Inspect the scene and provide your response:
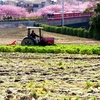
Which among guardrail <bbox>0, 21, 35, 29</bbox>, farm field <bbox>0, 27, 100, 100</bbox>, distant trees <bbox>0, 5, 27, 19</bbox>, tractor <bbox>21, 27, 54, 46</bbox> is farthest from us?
distant trees <bbox>0, 5, 27, 19</bbox>

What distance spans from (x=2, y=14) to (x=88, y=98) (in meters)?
65.0

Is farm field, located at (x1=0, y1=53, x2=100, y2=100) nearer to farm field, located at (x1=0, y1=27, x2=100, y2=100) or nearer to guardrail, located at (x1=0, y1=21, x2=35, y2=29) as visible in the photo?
farm field, located at (x1=0, y1=27, x2=100, y2=100)

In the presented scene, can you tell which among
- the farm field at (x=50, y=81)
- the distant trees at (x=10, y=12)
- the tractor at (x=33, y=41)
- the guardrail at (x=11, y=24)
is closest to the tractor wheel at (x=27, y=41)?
the tractor at (x=33, y=41)

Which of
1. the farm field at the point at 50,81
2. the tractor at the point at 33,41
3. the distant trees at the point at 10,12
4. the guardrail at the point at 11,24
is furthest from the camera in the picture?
the distant trees at the point at 10,12

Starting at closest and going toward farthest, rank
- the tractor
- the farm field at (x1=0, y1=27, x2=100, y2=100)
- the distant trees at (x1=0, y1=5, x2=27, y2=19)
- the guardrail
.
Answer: the farm field at (x1=0, y1=27, x2=100, y2=100) < the tractor < the guardrail < the distant trees at (x1=0, y1=5, x2=27, y2=19)

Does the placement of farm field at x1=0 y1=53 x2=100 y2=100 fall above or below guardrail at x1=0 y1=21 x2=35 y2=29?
above

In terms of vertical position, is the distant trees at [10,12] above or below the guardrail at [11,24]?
above

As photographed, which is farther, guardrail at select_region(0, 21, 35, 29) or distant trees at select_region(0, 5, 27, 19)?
distant trees at select_region(0, 5, 27, 19)

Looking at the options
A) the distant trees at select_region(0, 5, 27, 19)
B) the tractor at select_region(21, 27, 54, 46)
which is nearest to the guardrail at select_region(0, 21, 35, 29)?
the distant trees at select_region(0, 5, 27, 19)

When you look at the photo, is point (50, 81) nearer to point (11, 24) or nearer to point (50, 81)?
point (50, 81)

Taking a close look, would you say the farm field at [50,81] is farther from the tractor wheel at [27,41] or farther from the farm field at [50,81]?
the tractor wheel at [27,41]

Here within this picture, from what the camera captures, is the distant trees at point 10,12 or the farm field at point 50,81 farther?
the distant trees at point 10,12

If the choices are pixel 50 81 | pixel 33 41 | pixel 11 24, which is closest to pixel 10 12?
pixel 11 24

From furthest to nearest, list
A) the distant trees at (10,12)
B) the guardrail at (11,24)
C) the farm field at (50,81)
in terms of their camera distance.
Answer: the distant trees at (10,12), the guardrail at (11,24), the farm field at (50,81)
